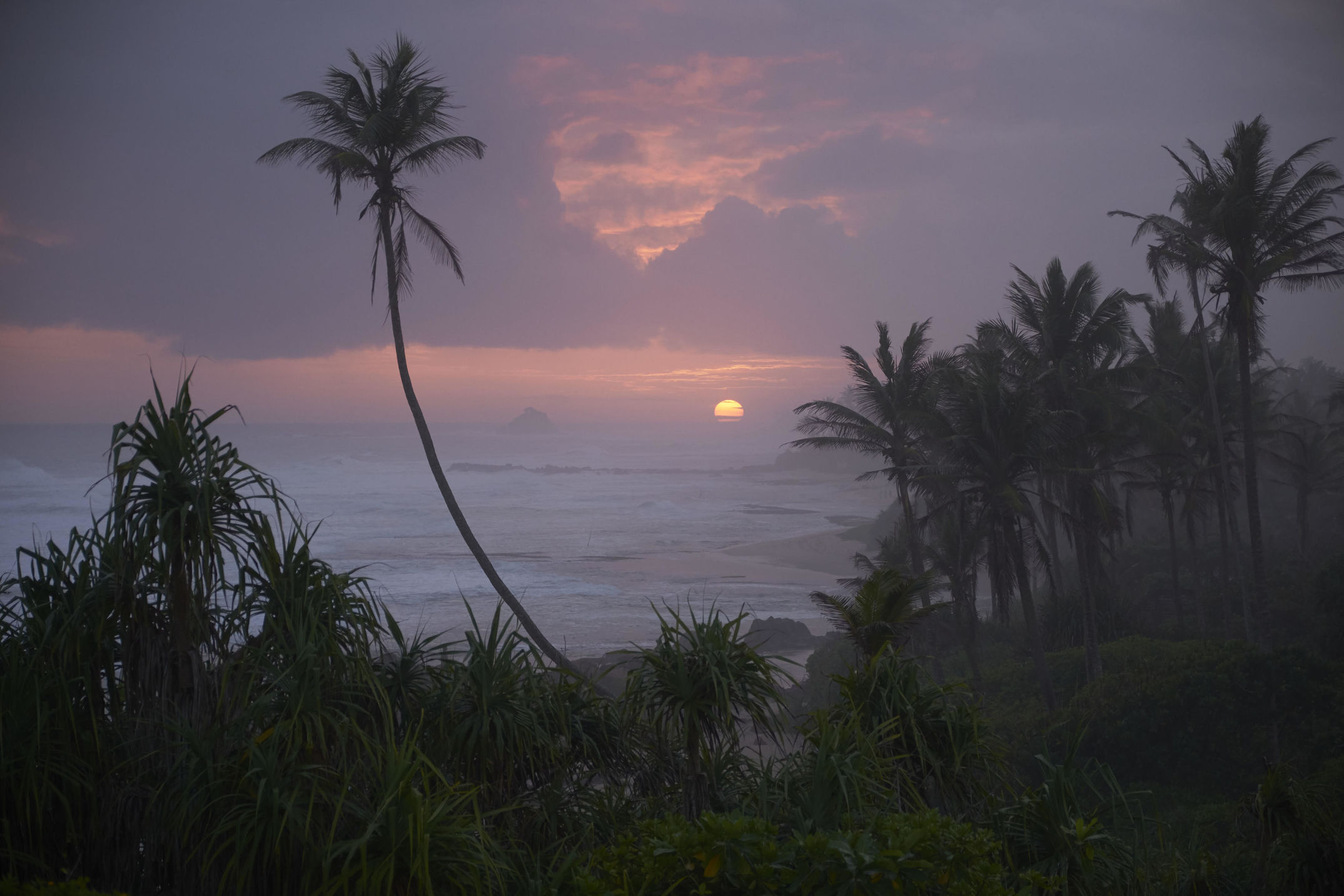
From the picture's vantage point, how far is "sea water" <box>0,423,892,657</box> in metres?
37.8

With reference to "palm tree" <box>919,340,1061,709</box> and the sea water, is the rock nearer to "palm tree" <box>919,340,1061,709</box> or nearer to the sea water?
the sea water

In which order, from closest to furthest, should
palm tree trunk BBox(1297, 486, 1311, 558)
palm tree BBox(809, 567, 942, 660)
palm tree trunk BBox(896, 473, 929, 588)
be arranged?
palm tree BBox(809, 567, 942, 660)
palm tree trunk BBox(896, 473, 929, 588)
palm tree trunk BBox(1297, 486, 1311, 558)

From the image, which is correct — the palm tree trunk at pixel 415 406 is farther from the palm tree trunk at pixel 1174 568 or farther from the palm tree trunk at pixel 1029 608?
the palm tree trunk at pixel 1174 568

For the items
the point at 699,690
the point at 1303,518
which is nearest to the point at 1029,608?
the point at 699,690

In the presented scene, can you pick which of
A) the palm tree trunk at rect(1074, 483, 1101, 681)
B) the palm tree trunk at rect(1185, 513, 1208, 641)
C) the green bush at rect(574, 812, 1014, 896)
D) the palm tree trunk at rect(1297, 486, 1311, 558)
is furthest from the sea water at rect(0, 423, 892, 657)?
the palm tree trunk at rect(1297, 486, 1311, 558)

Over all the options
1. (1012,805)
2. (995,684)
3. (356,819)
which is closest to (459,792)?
(356,819)

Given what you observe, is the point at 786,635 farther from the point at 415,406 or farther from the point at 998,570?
the point at 415,406

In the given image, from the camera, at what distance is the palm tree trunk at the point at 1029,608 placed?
19.8 m

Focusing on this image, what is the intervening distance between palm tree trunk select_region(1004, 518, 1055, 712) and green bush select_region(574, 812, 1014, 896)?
16562mm

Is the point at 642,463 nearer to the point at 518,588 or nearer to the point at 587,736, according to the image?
the point at 518,588

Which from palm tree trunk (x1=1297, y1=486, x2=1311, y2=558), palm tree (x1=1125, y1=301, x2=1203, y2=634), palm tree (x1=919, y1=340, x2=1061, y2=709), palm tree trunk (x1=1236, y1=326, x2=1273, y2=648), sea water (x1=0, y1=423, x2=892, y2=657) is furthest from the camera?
sea water (x1=0, y1=423, x2=892, y2=657)

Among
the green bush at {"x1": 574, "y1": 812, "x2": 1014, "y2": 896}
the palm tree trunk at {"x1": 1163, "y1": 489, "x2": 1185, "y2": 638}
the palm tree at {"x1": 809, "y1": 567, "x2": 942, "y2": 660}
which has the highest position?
the palm tree at {"x1": 809, "y1": 567, "x2": 942, "y2": 660}

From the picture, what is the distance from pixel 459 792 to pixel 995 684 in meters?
22.2

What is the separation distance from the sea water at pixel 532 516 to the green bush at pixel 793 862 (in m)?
1.54
